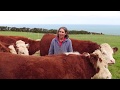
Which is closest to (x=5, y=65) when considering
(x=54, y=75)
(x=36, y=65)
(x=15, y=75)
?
(x=15, y=75)

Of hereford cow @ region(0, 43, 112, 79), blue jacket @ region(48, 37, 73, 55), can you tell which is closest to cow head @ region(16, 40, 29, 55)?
blue jacket @ region(48, 37, 73, 55)

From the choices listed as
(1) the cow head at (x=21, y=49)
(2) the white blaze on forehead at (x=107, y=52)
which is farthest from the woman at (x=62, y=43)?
(1) the cow head at (x=21, y=49)

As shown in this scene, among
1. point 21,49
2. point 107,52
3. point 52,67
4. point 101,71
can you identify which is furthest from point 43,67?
point 21,49

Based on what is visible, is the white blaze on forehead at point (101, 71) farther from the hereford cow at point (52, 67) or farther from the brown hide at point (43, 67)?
the brown hide at point (43, 67)

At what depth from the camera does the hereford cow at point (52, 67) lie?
4.34 metres

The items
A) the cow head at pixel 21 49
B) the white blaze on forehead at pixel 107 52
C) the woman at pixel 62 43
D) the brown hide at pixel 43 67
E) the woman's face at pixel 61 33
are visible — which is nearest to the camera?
the brown hide at pixel 43 67

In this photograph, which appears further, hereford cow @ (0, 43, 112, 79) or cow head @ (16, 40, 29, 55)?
cow head @ (16, 40, 29, 55)

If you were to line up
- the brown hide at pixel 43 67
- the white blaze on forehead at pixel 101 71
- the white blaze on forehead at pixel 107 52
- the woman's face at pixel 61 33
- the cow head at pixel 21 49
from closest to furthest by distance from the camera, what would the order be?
the brown hide at pixel 43 67, the white blaze on forehead at pixel 101 71, the woman's face at pixel 61 33, the white blaze on forehead at pixel 107 52, the cow head at pixel 21 49

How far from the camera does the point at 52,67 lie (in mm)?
4555

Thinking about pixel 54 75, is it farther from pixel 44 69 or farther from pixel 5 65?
pixel 5 65

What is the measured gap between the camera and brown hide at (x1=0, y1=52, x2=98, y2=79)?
4.34m

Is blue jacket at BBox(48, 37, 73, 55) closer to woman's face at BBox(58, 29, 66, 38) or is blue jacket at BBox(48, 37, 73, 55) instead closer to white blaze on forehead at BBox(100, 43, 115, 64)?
woman's face at BBox(58, 29, 66, 38)
